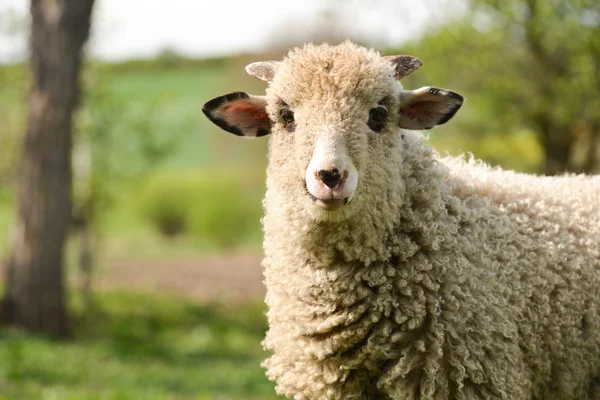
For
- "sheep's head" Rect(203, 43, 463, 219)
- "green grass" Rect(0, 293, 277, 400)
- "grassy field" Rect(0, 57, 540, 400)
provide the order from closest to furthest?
"sheep's head" Rect(203, 43, 463, 219)
"green grass" Rect(0, 293, 277, 400)
"grassy field" Rect(0, 57, 540, 400)

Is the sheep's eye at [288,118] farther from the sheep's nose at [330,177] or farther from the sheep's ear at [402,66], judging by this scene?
the sheep's ear at [402,66]

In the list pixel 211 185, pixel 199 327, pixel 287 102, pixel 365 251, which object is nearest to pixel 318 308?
pixel 365 251

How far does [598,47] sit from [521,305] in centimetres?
832

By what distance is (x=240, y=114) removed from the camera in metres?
4.09

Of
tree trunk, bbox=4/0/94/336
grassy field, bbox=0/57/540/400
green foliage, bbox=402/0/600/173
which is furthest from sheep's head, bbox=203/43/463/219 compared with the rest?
green foliage, bbox=402/0/600/173

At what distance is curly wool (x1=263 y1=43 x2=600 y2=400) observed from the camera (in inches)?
142

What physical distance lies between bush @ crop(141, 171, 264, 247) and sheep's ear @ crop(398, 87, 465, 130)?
17017 mm

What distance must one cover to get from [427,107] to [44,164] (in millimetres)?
7099

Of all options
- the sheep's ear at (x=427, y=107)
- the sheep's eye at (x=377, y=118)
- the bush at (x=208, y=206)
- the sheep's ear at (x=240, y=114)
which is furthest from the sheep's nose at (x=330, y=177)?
the bush at (x=208, y=206)

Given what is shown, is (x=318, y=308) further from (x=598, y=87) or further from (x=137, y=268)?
(x=137, y=268)

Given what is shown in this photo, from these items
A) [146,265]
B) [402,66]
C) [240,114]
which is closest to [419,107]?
[402,66]

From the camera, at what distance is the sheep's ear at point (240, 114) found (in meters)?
4.00

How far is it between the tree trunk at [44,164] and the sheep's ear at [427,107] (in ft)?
22.8

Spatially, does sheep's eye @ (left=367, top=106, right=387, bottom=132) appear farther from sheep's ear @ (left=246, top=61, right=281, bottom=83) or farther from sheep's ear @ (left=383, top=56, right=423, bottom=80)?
sheep's ear @ (left=246, top=61, right=281, bottom=83)
